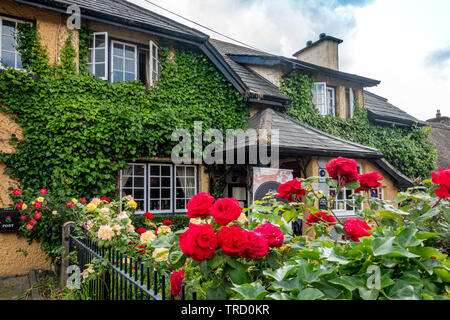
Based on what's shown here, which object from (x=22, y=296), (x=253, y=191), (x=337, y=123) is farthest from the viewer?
(x=337, y=123)

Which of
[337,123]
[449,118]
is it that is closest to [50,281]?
[337,123]

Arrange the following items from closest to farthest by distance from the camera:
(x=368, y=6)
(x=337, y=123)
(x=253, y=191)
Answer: (x=368, y=6) → (x=253, y=191) → (x=337, y=123)

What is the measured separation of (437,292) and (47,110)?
757 centimetres

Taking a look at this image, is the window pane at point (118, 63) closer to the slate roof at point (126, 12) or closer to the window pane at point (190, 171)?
the slate roof at point (126, 12)

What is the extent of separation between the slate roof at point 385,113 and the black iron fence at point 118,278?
12588 millimetres

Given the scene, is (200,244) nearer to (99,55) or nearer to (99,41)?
(99,55)

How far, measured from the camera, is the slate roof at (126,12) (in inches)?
273

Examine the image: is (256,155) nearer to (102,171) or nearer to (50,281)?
(102,171)

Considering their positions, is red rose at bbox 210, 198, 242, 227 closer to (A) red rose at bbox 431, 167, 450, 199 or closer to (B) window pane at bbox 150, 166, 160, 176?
(A) red rose at bbox 431, 167, 450, 199

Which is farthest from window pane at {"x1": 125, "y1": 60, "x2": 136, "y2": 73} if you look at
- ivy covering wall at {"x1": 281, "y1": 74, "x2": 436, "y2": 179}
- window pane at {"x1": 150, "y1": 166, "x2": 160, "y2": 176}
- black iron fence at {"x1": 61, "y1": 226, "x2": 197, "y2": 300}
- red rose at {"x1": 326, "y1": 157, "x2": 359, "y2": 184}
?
red rose at {"x1": 326, "y1": 157, "x2": 359, "y2": 184}

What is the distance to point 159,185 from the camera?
8.29 m

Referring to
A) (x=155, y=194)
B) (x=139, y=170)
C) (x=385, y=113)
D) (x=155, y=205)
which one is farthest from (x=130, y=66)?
(x=385, y=113)
